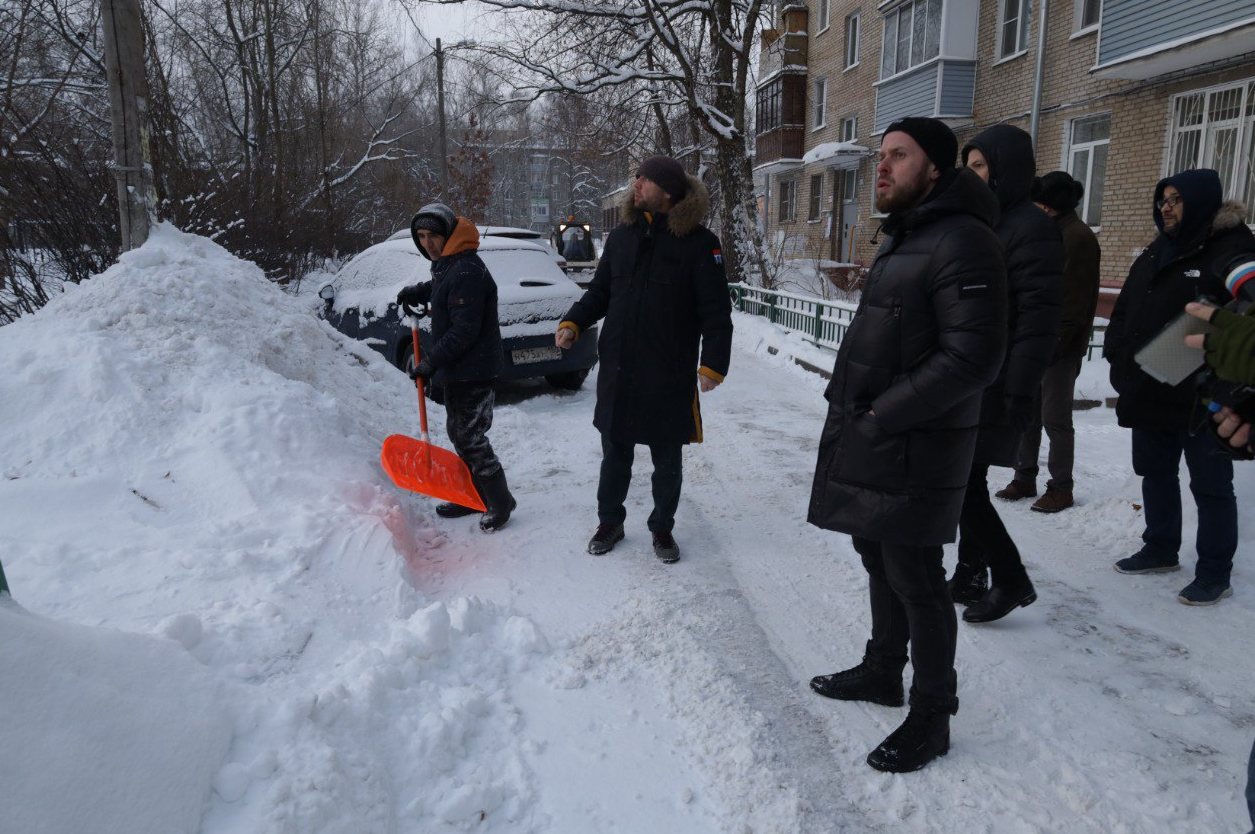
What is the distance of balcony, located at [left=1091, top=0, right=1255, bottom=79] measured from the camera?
34.2ft

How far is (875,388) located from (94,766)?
88.3 inches

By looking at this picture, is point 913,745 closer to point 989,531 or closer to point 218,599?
point 989,531

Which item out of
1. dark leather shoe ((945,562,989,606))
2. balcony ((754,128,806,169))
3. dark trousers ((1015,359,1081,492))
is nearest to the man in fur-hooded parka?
dark leather shoe ((945,562,989,606))

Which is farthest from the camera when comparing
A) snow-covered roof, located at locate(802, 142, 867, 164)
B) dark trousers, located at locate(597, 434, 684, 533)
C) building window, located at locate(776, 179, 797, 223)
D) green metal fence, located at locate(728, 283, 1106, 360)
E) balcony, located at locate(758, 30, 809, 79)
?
building window, located at locate(776, 179, 797, 223)

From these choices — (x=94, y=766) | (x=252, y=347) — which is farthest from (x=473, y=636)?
(x=252, y=347)

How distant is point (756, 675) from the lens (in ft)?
10.2

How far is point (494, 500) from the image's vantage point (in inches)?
184

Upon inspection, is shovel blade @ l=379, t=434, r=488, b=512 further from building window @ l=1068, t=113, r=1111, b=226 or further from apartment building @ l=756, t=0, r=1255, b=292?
building window @ l=1068, t=113, r=1111, b=226

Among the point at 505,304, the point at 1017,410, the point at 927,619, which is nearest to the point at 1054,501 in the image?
the point at 1017,410

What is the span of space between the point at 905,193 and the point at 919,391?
2.04ft

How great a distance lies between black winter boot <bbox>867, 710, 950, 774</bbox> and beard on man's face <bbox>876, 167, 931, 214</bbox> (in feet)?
5.21

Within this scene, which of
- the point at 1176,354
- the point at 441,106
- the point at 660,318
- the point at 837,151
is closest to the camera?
the point at 1176,354

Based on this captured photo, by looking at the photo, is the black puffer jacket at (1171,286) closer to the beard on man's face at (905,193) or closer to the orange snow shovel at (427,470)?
the beard on man's face at (905,193)

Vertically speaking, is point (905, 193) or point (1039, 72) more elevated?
point (1039, 72)
